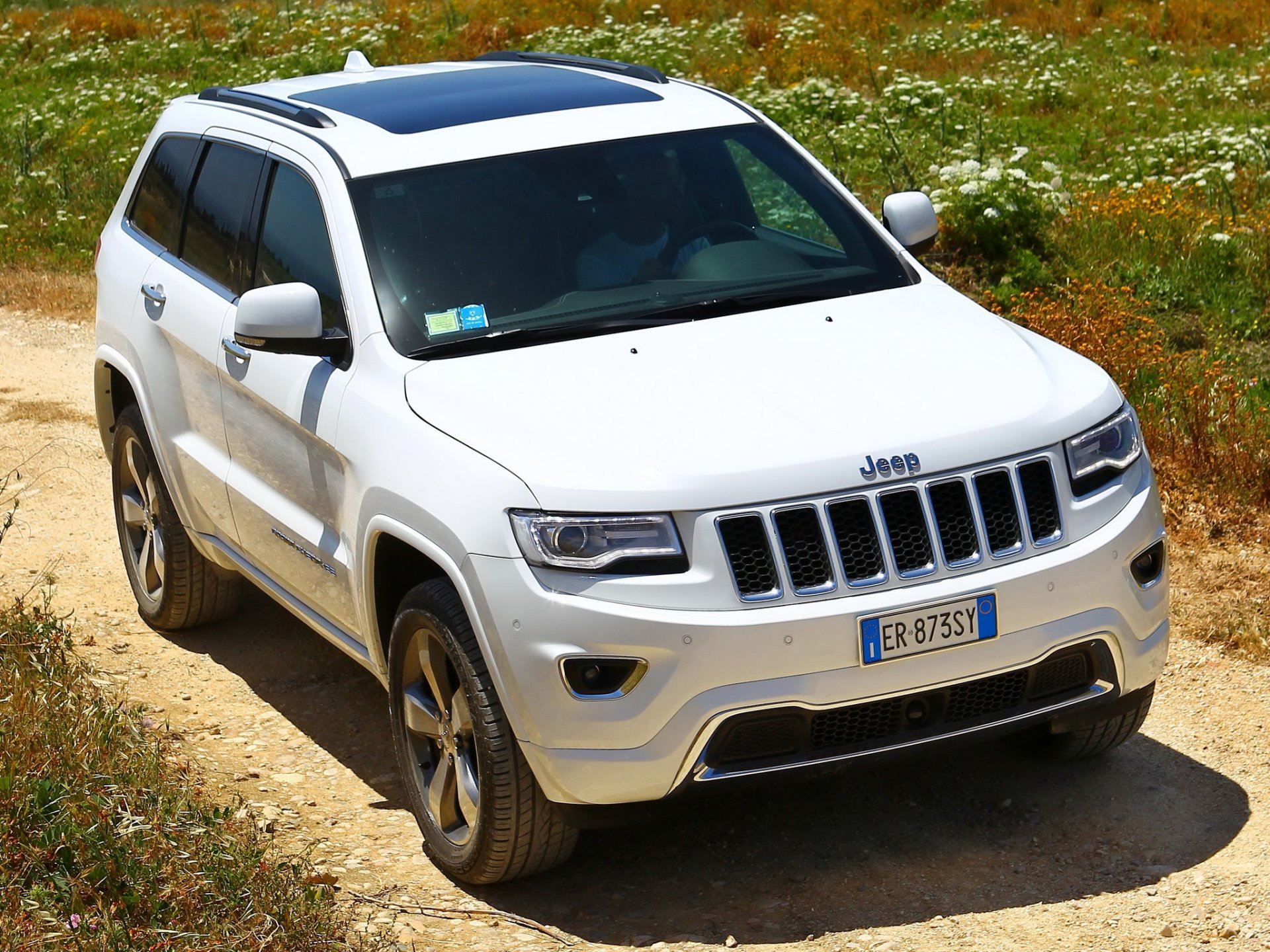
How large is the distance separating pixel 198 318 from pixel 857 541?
2.73 meters

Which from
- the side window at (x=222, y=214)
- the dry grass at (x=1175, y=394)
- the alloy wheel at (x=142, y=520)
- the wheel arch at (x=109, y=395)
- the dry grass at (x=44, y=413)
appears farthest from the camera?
the dry grass at (x=44, y=413)

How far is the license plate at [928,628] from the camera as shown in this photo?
386 centimetres

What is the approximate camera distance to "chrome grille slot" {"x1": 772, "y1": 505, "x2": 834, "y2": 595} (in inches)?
151

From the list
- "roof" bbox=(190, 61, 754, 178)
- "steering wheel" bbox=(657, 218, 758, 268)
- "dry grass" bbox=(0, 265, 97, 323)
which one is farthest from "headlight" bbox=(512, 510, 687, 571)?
"dry grass" bbox=(0, 265, 97, 323)

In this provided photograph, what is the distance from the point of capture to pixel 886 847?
456 cm

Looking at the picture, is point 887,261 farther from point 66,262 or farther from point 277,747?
point 66,262

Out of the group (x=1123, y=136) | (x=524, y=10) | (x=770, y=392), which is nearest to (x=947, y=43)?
(x=1123, y=136)

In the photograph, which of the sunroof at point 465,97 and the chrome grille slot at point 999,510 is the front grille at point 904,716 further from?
the sunroof at point 465,97

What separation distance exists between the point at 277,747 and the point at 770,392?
231cm

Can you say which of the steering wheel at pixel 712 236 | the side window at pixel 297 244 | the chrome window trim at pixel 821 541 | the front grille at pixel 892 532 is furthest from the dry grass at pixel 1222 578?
the side window at pixel 297 244

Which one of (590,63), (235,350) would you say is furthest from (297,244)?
(590,63)

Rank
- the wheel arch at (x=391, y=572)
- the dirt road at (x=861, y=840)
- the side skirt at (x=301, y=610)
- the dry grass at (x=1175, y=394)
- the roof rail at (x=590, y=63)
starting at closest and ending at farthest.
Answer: the wheel arch at (x=391, y=572), the dirt road at (x=861, y=840), the side skirt at (x=301, y=610), the roof rail at (x=590, y=63), the dry grass at (x=1175, y=394)

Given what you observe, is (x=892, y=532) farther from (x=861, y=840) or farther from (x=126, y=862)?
(x=126, y=862)

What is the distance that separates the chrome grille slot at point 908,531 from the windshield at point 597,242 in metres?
1.10
